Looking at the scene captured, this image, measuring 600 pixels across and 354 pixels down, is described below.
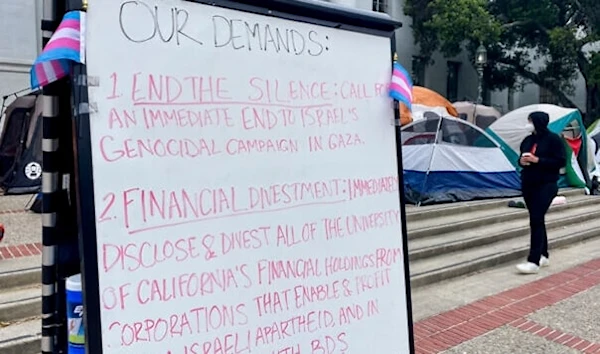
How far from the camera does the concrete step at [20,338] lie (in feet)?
10.9

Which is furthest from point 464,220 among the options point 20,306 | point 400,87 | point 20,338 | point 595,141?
point 595,141

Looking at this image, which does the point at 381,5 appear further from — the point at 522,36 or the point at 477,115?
the point at 477,115

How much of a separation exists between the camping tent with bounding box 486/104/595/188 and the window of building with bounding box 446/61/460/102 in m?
11.3

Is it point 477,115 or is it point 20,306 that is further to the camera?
point 477,115

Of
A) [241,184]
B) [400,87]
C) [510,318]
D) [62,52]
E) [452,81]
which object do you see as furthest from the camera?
[452,81]

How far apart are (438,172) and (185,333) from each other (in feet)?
25.6

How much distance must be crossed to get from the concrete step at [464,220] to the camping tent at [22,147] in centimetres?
601

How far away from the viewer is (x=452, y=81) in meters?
23.5

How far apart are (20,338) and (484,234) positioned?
18.8 ft

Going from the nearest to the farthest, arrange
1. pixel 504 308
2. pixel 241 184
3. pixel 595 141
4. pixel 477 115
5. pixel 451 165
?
pixel 241 184 → pixel 504 308 → pixel 451 165 → pixel 595 141 → pixel 477 115

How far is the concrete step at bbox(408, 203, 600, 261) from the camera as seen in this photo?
6.16 metres

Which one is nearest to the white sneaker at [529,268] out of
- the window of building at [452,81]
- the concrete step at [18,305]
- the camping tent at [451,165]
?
the camping tent at [451,165]

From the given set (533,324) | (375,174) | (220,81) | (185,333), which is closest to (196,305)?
(185,333)

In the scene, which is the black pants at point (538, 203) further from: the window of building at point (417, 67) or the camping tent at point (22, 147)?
the window of building at point (417, 67)
